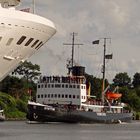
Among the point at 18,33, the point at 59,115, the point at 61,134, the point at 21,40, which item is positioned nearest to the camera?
the point at 18,33

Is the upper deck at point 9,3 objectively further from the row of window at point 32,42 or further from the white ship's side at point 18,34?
the row of window at point 32,42

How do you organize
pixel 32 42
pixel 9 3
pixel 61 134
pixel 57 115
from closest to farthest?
1. pixel 9 3
2. pixel 32 42
3. pixel 61 134
4. pixel 57 115

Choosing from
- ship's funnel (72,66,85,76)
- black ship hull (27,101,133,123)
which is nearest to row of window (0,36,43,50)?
black ship hull (27,101,133,123)

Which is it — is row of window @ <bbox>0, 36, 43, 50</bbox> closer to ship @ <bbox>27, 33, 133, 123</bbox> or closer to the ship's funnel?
ship @ <bbox>27, 33, 133, 123</bbox>

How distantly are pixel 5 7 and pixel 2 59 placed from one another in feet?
13.2

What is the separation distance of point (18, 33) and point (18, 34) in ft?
0.38

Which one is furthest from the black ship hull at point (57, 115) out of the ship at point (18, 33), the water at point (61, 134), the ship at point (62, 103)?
the ship at point (18, 33)

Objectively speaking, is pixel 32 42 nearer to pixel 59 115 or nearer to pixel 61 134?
pixel 61 134

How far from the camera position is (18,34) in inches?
1801

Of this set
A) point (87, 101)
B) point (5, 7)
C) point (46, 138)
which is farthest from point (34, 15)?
point (87, 101)

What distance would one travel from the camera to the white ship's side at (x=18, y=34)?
44.7 meters

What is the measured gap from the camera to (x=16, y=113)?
415 feet

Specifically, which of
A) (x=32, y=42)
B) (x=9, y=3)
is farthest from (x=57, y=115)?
(x=9, y=3)

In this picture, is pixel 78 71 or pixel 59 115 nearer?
pixel 59 115
